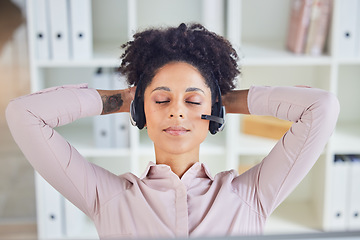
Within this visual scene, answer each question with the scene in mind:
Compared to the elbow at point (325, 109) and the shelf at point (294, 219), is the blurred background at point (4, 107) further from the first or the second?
the elbow at point (325, 109)

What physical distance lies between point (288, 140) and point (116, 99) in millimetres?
237

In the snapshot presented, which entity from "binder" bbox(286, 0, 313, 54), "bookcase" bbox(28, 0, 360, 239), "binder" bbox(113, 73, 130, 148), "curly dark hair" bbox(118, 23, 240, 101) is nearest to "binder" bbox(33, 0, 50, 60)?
"bookcase" bbox(28, 0, 360, 239)

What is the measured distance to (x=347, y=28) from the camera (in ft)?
5.10

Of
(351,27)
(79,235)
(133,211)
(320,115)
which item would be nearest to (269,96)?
(320,115)

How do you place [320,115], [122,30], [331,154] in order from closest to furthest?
1. [320,115]
2. [122,30]
3. [331,154]

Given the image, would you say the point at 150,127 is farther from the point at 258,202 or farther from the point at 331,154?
the point at 331,154

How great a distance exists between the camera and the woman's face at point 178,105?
74cm

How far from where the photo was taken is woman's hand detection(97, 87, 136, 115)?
76cm

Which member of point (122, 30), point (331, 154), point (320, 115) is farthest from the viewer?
point (331, 154)

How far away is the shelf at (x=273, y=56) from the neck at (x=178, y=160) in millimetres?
755

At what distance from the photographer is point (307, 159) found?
2.42 ft

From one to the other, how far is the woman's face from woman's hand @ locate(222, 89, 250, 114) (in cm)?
3

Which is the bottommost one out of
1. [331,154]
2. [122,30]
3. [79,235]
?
[79,235]

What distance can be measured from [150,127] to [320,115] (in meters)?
0.22
